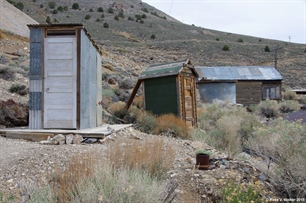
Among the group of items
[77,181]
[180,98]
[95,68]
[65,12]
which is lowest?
[77,181]

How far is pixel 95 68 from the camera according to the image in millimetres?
10094

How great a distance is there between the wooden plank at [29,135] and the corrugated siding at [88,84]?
3.52 ft

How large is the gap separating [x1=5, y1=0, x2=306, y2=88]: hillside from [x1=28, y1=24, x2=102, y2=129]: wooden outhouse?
17.8 meters

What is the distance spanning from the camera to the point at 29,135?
7688 mm

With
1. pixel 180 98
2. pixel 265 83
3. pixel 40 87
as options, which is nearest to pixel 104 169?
pixel 40 87

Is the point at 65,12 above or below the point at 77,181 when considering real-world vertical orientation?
above

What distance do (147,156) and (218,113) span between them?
432 inches

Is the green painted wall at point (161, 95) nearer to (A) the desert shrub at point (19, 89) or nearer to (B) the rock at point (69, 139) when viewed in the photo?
(A) the desert shrub at point (19, 89)

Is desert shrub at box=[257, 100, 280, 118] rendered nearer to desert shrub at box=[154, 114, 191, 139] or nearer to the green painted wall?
the green painted wall

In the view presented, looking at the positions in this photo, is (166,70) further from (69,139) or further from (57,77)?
(69,139)

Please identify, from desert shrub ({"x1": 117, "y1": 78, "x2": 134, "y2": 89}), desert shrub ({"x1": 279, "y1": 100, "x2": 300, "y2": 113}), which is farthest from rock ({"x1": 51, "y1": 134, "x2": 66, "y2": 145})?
desert shrub ({"x1": 279, "y1": 100, "x2": 300, "y2": 113})

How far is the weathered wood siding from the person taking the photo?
26969 mm

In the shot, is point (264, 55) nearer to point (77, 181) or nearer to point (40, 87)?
point (40, 87)

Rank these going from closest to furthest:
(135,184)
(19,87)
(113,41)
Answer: (135,184), (19,87), (113,41)
